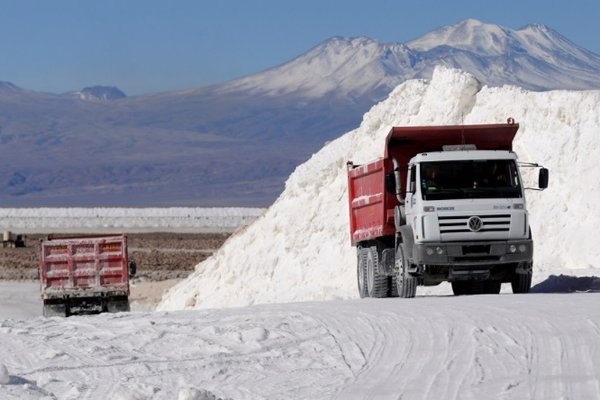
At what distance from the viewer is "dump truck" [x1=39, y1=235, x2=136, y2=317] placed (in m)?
28.3

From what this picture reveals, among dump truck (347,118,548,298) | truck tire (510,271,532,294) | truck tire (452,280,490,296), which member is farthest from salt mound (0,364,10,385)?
truck tire (452,280,490,296)

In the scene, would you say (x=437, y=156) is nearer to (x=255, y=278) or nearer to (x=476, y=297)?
(x=476, y=297)

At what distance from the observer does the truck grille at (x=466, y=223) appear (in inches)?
860

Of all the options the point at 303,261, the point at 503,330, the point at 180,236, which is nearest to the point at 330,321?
the point at 503,330

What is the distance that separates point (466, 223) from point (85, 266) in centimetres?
956

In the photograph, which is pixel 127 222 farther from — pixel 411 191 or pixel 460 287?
pixel 411 191

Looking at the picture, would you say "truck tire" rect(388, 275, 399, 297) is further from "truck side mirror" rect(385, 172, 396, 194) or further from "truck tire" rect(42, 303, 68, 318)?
"truck tire" rect(42, 303, 68, 318)

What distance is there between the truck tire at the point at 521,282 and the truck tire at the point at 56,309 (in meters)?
9.51

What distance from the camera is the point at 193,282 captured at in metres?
37.8

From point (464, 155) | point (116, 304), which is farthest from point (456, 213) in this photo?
point (116, 304)

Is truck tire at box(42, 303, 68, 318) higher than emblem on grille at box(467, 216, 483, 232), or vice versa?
emblem on grille at box(467, 216, 483, 232)

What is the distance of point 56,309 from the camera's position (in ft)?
92.9

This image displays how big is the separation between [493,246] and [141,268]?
1506 inches

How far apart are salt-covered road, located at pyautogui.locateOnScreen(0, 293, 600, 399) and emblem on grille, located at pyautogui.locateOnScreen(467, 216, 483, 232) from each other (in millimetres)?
1935
